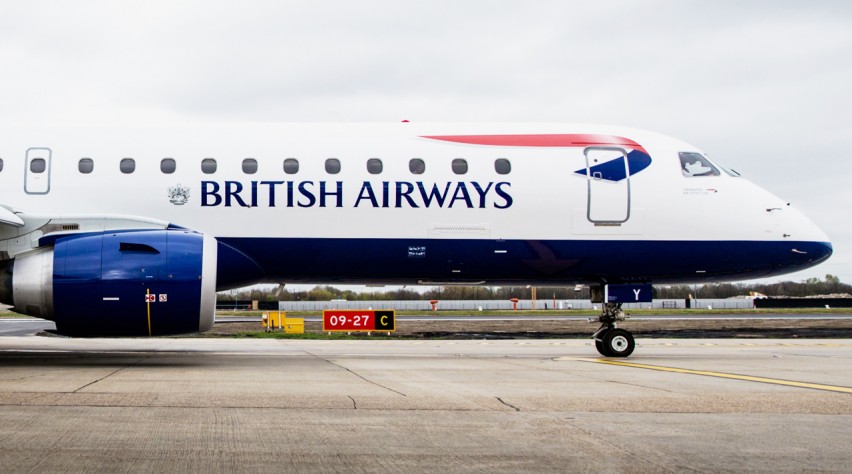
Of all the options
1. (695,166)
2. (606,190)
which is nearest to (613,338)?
(606,190)

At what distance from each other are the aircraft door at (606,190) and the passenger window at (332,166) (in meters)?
5.33

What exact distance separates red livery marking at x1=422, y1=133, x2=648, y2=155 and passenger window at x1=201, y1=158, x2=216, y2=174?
448 cm

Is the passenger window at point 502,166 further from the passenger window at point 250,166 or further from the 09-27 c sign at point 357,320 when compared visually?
the 09-27 c sign at point 357,320

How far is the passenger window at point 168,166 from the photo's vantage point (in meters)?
15.7

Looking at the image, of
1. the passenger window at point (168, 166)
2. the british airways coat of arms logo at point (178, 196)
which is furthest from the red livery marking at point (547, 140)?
the passenger window at point (168, 166)

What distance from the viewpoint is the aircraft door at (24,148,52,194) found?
15.4m

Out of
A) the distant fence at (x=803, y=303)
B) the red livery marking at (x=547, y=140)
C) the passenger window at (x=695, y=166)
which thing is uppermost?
the red livery marking at (x=547, y=140)

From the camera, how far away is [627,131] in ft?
57.2

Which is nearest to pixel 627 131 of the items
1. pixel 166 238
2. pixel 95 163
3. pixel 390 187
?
pixel 390 187

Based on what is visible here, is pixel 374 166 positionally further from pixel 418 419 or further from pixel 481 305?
pixel 481 305

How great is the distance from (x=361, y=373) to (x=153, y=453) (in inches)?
271

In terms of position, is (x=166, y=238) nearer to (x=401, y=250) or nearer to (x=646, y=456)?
(x=401, y=250)

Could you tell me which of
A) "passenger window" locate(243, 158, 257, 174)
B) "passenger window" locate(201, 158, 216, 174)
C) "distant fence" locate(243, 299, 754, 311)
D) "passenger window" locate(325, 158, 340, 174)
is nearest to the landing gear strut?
"passenger window" locate(325, 158, 340, 174)

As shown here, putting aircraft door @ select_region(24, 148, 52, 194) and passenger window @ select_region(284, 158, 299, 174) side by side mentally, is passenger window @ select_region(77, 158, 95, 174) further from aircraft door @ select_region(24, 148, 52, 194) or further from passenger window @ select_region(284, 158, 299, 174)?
passenger window @ select_region(284, 158, 299, 174)
